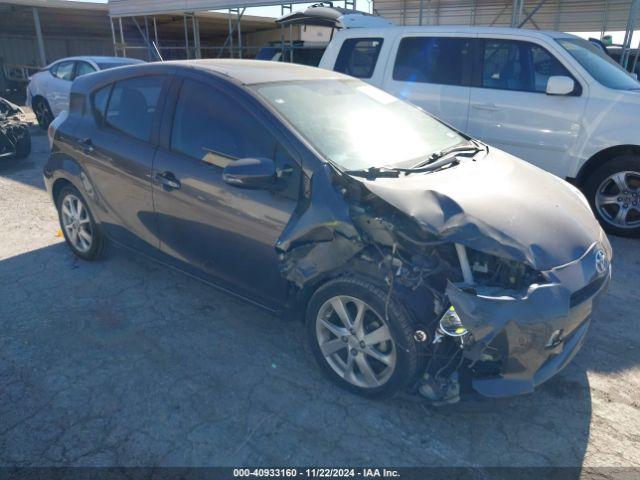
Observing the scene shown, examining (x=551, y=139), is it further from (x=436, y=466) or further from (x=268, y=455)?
(x=268, y=455)

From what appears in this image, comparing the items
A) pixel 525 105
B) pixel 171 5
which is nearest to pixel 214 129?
pixel 525 105

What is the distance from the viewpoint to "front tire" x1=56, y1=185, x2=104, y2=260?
4.26 m

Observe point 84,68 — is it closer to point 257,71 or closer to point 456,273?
point 257,71

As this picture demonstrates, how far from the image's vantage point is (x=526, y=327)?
7.45 ft

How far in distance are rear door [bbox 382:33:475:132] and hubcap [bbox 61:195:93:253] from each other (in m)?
3.76

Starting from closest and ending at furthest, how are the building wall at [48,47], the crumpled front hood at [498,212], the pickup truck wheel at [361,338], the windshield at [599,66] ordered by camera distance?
the crumpled front hood at [498,212] < the pickup truck wheel at [361,338] < the windshield at [599,66] < the building wall at [48,47]

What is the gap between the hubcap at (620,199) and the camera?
4965mm

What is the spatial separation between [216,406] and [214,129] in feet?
5.59

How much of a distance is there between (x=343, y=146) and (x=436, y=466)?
1.80m

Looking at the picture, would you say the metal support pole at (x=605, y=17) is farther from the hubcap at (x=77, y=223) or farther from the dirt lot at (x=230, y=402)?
the hubcap at (x=77, y=223)

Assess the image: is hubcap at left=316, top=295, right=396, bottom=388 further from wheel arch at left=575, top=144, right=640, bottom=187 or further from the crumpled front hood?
wheel arch at left=575, top=144, right=640, bottom=187

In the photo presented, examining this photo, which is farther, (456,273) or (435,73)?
(435,73)

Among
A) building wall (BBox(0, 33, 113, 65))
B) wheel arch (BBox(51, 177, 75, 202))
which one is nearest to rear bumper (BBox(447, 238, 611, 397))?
wheel arch (BBox(51, 177, 75, 202))

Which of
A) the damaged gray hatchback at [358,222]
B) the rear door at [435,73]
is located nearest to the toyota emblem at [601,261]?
the damaged gray hatchback at [358,222]
